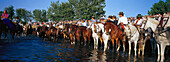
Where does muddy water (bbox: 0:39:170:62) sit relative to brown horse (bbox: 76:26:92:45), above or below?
below

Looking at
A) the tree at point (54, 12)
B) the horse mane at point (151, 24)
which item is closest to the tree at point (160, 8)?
the tree at point (54, 12)

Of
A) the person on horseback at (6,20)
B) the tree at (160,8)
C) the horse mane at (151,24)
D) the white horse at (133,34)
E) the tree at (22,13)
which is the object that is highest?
the tree at (22,13)

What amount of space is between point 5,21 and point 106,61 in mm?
10342

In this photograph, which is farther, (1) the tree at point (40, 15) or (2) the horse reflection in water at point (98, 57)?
(1) the tree at point (40, 15)

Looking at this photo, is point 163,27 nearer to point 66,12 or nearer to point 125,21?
point 125,21

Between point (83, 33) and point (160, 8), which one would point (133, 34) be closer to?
point (83, 33)

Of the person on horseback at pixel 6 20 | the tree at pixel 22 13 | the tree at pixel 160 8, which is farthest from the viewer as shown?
the tree at pixel 22 13

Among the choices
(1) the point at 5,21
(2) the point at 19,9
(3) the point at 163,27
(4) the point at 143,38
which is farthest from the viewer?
(2) the point at 19,9

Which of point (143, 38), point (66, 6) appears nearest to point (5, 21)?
point (143, 38)

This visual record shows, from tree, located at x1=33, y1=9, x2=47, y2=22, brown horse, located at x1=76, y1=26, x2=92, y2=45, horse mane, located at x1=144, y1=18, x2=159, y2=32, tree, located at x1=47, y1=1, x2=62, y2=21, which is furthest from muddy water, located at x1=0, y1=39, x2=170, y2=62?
tree, located at x1=33, y1=9, x2=47, y2=22

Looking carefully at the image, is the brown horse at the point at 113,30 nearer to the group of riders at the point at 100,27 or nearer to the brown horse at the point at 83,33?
the group of riders at the point at 100,27

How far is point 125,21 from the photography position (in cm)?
1205

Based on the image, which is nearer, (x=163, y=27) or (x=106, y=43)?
(x=163, y=27)

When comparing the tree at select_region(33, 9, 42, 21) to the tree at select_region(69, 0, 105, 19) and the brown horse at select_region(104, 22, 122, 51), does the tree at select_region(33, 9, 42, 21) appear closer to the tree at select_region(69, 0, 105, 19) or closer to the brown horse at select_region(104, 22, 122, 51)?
the tree at select_region(69, 0, 105, 19)
